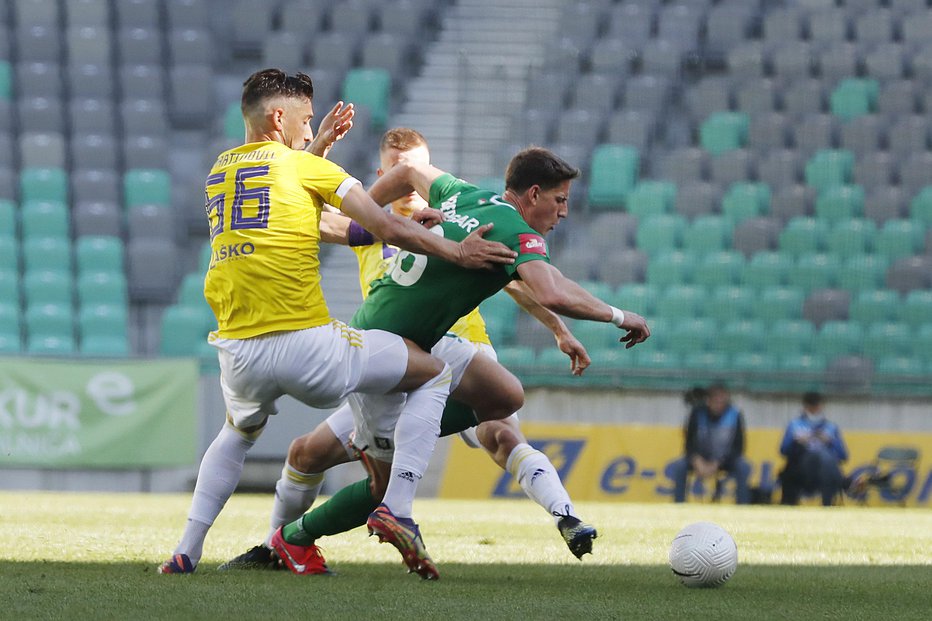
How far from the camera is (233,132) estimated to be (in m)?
17.5

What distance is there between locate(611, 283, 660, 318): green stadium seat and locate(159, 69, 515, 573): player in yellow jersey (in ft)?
32.4

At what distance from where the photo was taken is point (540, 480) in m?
5.82

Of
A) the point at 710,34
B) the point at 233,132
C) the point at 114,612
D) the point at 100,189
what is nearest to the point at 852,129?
the point at 710,34

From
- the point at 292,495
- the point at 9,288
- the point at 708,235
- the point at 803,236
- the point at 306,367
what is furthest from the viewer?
the point at 708,235

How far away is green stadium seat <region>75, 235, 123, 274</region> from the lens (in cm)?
1603

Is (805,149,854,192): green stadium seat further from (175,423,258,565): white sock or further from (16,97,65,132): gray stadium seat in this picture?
(175,423,258,565): white sock

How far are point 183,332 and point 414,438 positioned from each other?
33.2ft

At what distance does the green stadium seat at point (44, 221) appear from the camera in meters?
16.4

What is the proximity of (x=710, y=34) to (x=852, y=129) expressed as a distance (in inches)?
98.5

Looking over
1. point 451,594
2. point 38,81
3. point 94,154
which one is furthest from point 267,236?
point 38,81

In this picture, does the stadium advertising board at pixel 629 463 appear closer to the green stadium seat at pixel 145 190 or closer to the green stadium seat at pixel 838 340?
the green stadium seat at pixel 838 340

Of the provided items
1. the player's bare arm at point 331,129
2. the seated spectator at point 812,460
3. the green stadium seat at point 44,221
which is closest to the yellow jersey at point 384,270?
the player's bare arm at point 331,129

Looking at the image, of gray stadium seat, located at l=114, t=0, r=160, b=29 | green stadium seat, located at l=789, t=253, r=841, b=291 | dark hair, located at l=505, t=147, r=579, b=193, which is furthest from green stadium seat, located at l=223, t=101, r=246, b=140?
dark hair, located at l=505, t=147, r=579, b=193

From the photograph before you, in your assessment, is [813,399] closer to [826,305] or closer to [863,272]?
[826,305]
